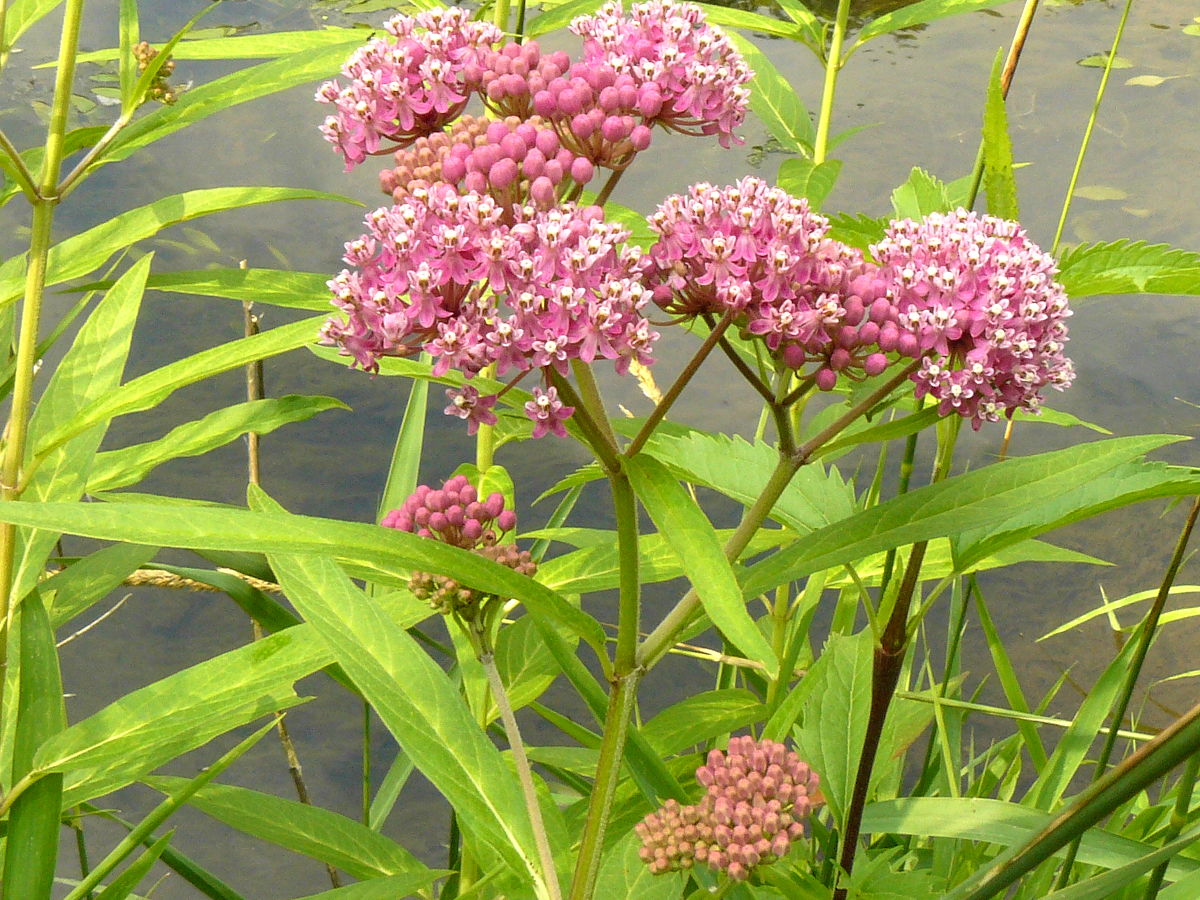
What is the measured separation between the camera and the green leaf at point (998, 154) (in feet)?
3.04

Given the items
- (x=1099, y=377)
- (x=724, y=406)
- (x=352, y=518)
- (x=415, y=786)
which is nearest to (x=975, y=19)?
(x=1099, y=377)

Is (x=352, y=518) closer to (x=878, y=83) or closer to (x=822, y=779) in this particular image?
(x=822, y=779)

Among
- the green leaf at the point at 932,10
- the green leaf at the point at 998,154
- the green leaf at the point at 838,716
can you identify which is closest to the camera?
the green leaf at the point at 998,154

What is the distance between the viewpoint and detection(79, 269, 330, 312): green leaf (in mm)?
1494

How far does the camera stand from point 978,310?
41.3 inches

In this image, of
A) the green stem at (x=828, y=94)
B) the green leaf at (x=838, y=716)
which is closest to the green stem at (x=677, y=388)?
the green leaf at (x=838, y=716)

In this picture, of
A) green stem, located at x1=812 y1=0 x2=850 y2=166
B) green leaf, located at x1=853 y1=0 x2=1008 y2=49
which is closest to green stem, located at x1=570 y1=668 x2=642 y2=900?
green stem, located at x1=812 y1=0 x2=850 y2=166

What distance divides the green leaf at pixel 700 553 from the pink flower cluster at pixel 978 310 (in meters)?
0.26

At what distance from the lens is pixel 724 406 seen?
3.09m

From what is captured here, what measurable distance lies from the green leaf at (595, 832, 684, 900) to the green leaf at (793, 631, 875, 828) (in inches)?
9.2

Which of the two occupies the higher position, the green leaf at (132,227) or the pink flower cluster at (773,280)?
the pink flower cluster at (773,280)

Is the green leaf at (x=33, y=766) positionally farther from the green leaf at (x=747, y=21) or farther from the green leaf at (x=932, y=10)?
the green leaf at (x=932, y=10)

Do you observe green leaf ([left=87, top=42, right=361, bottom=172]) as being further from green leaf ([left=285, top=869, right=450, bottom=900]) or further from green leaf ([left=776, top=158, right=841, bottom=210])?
green leaf ([left=285, top=869, right=450, bottom=900])

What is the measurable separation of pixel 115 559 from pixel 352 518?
1161mm
